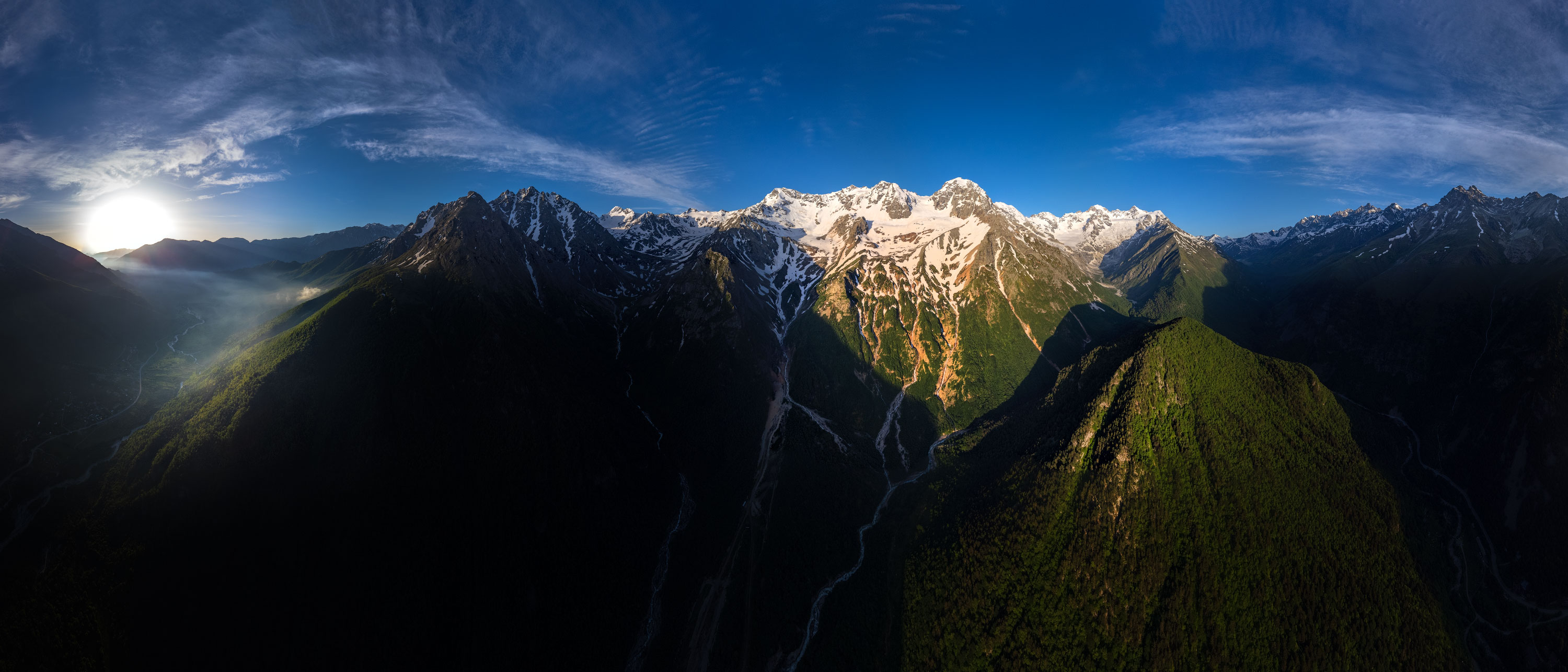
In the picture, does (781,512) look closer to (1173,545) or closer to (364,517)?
(1173,545)

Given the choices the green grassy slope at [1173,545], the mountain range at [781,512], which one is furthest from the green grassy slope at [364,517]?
the green grassy slope at [1173,545]

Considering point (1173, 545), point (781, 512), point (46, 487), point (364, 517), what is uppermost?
point (1173, 545)

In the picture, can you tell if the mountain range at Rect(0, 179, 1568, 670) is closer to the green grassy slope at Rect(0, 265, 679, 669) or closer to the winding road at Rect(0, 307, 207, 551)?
the green grassy slope at Rect(0, 265, 679, 669)

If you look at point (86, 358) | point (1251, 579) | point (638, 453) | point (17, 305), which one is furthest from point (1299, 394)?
point (17, 305)

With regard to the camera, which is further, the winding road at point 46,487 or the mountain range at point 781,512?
the mountain range at point 781,512

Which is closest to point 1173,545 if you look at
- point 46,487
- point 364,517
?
point 364,517

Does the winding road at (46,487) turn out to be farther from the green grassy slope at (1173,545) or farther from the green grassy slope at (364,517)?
the green grassy slope at (1173,545)

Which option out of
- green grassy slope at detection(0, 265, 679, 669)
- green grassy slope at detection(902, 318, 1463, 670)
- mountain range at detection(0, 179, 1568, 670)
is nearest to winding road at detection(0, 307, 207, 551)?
mountain range at detection(0, 179, 1568, 670)
